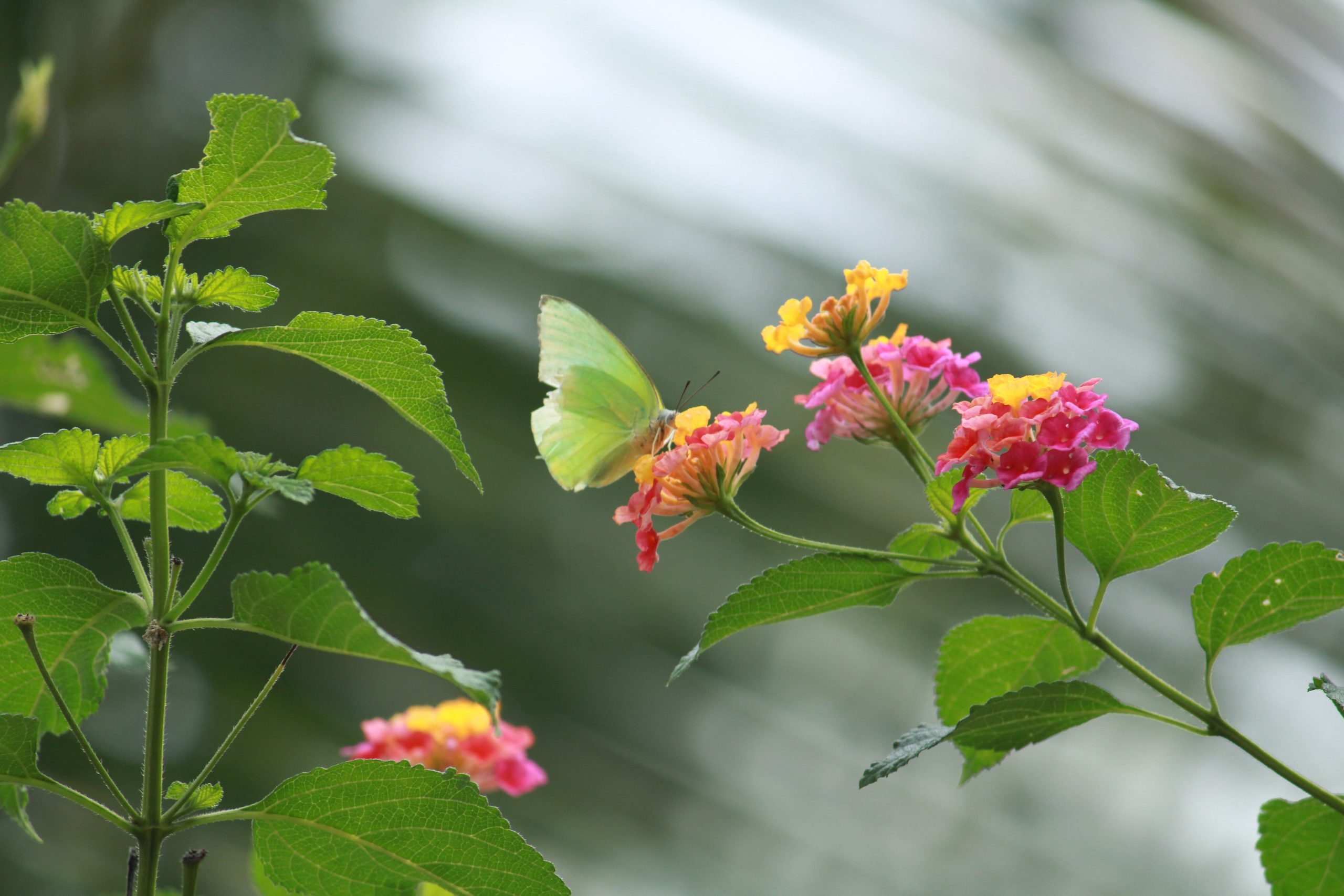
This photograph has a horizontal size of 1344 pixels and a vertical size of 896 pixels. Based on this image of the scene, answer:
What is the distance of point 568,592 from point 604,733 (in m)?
0.31

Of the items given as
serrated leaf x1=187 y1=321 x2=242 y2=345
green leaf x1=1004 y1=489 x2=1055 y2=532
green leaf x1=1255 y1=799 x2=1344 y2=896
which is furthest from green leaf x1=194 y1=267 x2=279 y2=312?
green leaf x1=1255 y1=799 x2=1344 y2=896

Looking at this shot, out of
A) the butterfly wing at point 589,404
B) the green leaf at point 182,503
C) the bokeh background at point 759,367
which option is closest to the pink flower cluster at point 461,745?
the butterfly wing at point 589,404

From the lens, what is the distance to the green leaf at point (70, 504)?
382mm

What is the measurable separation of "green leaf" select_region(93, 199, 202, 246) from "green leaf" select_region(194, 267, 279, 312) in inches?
1.3

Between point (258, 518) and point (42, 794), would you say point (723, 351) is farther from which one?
point (42, 794)

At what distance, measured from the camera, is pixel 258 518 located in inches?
65.8

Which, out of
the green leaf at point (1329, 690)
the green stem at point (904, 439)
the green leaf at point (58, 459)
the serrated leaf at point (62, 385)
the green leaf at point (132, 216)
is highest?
the green stem at point (904, 439)

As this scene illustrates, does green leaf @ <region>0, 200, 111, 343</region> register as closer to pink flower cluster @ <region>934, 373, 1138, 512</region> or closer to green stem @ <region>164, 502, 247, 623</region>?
green stem @ <region>164, 502, 247, 623</region>

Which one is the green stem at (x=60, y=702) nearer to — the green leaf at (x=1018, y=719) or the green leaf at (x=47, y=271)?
the green leaf at (x=47, y=271)

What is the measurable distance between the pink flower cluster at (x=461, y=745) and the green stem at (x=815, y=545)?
0.27 m

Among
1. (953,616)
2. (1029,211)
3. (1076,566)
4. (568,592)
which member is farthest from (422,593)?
(1029,211)

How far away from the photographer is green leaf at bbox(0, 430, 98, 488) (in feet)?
1.15

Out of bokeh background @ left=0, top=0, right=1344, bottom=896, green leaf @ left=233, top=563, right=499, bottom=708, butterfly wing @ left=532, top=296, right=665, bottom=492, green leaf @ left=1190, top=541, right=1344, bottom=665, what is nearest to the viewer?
green leaf @ left=233, top=563, right=499, bottom=708

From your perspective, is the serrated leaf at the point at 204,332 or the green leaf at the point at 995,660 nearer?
the serrated leaf at the point at 204,332
